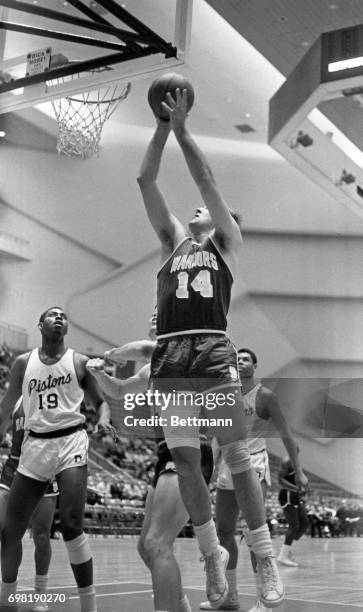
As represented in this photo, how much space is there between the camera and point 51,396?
4609 mm

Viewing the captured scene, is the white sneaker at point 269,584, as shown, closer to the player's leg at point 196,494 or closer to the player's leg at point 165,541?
→ the player's leg at point 196,494

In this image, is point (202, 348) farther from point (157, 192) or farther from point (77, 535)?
point (77, 535)

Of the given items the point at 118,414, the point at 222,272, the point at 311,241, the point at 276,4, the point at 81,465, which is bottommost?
the point at 81,465

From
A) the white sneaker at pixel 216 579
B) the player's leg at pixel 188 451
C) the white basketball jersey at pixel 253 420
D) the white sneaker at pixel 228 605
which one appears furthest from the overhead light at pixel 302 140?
the white sneaker at pixel 216 579

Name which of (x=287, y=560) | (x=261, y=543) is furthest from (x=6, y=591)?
(x=287, y=560)

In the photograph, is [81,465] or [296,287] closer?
[81,465]

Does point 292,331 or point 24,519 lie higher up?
point 292,331

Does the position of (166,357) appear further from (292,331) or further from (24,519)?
(292,331)

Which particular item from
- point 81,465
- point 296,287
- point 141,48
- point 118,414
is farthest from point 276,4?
point 296,287

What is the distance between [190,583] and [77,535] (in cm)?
260

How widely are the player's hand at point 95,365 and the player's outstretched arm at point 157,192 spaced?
40.3 inches

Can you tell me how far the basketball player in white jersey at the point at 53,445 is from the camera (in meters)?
4.35

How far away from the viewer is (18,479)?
4.44 m

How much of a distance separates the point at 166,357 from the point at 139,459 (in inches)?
560
